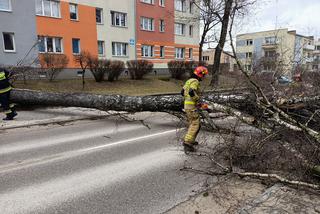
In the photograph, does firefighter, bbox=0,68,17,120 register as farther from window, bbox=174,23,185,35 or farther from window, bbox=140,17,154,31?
window, bbox=174,23,185,35

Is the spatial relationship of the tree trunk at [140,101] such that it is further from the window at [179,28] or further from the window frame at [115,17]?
the window at [179,28]

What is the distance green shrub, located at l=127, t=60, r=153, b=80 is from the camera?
20.6 meters

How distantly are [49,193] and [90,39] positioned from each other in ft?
73.7

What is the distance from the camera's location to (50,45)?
2166 cm

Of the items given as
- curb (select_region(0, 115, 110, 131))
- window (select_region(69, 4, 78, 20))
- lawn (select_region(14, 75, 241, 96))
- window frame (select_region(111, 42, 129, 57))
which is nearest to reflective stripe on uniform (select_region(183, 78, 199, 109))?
curb (select_region(0, 115, 110, 131))

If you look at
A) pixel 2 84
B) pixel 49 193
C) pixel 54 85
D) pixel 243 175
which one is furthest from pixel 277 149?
pixel 54 85

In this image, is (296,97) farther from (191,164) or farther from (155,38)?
(155,38)

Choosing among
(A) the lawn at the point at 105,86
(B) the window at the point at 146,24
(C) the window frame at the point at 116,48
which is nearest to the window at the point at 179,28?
(B) the window at the point at 146,24

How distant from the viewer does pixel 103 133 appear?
703 centimetres

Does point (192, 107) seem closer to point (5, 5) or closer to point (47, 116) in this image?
point (47, 116)

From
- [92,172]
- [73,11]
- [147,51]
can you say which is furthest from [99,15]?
[92,172]

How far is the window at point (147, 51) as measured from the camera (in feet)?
96.6

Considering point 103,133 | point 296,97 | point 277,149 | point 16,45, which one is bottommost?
point 103,133

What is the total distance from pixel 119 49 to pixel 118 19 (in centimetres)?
311
